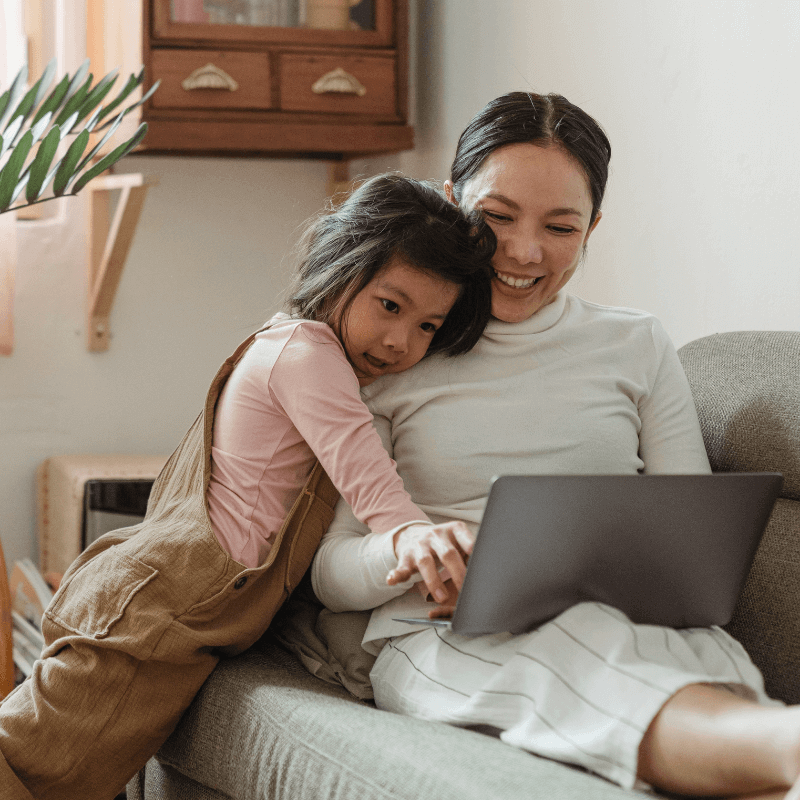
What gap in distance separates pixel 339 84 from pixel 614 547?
4.72 ft

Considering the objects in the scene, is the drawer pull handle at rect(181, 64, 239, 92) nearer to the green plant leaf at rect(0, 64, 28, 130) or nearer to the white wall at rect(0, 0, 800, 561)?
the white wall at rect(0, 0, 800, 561)

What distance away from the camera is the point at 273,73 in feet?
6.60

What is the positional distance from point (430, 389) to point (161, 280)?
53.9 inches

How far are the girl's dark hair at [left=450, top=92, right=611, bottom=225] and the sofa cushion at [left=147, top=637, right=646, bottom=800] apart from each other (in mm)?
591

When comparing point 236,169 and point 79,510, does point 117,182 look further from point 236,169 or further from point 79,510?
point 79,510

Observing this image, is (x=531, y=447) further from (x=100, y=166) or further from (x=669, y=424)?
(x=100, y=166)

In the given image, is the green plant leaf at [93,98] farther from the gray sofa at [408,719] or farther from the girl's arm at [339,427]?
the gray sofa at [408,719]

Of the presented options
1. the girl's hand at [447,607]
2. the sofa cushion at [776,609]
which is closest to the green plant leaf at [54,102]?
the girl's hand at [447,607]

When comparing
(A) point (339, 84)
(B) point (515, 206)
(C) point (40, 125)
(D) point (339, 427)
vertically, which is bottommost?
(D) point (339, 427)

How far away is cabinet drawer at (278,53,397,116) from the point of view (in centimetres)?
202

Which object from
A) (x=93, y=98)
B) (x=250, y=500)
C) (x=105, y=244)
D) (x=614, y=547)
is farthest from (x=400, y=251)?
(x=105, y=244)

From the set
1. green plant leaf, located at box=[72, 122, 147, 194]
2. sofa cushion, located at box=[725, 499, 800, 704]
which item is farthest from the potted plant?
sofa cushion, located at box=[725, 499, 800, 704]

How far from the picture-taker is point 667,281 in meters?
1.57

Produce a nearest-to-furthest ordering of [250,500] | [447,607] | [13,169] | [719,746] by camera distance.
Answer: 1. [719,746]
2. [447,607]
3. [250,500]
4. [13,169]
